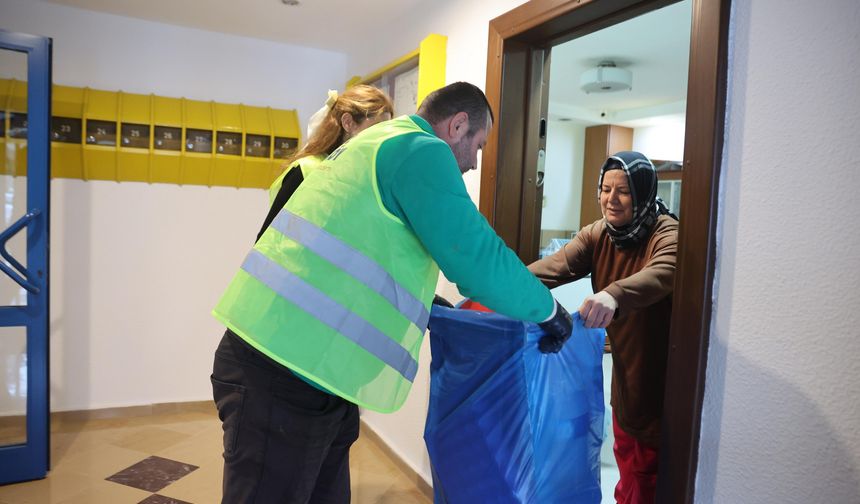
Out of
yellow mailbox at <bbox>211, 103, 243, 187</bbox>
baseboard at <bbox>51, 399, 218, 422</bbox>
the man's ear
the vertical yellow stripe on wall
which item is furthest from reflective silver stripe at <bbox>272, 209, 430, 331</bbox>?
baseboard at <bbox>51, 399, 218, 422</bbox>

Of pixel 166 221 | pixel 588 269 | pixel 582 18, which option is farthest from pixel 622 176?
pixel 166 221

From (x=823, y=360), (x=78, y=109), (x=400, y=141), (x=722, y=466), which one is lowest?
(x=722, y=466)

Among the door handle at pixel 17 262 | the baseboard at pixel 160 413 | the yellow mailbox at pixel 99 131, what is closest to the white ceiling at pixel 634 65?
the baseboard at pixel 160 413

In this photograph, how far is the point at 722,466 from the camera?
1.33 meters

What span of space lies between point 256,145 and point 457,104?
2600 millimetres

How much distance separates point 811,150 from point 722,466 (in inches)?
28.7

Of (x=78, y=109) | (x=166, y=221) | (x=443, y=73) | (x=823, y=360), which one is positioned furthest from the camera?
(x=166, y=221)

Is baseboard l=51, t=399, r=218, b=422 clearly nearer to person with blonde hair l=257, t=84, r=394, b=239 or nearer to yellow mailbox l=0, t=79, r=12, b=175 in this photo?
yellow mailbox l=0, t=79, r=12, b=175

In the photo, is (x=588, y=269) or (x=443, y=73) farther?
(x=443, y=73)

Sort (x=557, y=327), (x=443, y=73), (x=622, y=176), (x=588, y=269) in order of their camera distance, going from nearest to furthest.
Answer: (x=557, y=327), (x=622, y=176), (x=588, y=269), (x=443, y=73)

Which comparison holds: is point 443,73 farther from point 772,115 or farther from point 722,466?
point 722,466

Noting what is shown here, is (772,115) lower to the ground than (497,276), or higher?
higher

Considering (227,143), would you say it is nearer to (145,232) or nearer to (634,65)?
(145,232)

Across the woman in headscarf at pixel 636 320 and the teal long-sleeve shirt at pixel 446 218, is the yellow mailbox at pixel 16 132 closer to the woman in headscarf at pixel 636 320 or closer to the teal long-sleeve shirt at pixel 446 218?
the teal long-sleeve shirt at pixel 446 218
